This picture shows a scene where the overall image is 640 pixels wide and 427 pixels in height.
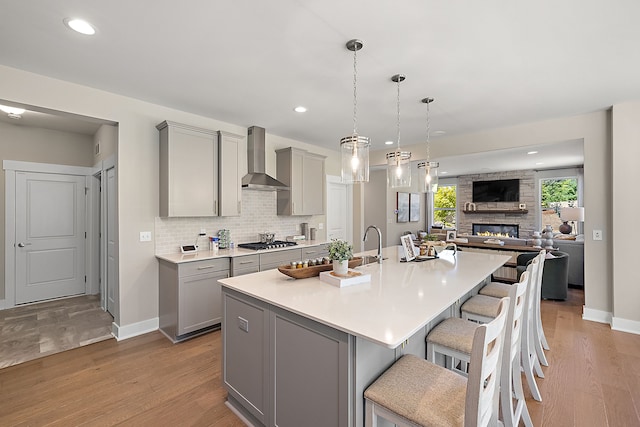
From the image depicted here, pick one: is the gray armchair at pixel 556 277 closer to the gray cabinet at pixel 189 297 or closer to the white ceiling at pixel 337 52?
the white ceiling at pixel 337 52

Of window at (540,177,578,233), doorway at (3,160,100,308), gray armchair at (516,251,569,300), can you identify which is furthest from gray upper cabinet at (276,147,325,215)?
window at (540,177,578,233)

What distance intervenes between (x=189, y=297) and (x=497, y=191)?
923cm

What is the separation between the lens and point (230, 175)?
3863 millimetres

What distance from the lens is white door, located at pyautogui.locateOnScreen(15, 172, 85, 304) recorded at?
4305 millimetres

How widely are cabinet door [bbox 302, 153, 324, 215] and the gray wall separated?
11.8 feet

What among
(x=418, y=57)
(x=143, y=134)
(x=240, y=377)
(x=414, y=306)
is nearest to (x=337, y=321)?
(x=414, y=306)

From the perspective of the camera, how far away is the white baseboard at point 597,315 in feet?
11.9

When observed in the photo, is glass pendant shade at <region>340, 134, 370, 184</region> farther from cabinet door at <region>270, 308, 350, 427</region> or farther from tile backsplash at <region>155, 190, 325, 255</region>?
tile backsplash at <region>155, 190, 325, 255</region>

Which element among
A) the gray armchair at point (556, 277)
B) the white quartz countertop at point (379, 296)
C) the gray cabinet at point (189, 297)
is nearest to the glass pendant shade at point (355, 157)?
the white quartz countertop at point (379, 296)

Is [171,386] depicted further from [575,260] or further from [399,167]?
[575,260]

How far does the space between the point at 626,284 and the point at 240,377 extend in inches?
174

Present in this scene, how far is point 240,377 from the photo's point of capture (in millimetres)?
1946

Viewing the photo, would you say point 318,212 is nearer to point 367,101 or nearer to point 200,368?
point 367,101

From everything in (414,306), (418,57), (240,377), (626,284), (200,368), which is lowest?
(200,368)
